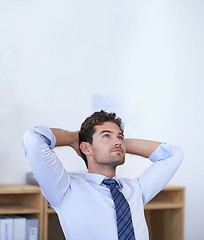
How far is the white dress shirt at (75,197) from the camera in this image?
164cm

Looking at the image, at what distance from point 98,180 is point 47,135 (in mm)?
317

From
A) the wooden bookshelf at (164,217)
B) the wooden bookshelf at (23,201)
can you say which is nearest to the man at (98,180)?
the wooden bookshelf at (23,201)

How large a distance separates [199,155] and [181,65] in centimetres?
81

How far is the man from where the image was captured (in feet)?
5.49

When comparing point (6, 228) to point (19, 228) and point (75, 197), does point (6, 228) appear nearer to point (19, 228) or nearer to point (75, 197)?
point (19, 228)

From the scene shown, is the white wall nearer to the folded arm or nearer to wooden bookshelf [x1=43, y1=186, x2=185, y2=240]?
wooden bookshelf [x1=43, y1=186, x2=185, y2=240]

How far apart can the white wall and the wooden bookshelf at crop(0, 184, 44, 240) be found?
148 millimetres

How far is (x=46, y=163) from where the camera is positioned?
5.38 ft

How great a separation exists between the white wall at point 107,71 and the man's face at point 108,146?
57.6 inches

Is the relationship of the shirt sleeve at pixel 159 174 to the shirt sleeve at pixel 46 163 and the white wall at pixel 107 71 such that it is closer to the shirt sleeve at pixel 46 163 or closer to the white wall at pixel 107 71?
the shirt sleeve at pixel 46 163

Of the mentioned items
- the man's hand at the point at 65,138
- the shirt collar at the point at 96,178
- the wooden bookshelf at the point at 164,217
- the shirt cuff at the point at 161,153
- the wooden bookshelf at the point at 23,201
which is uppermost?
the man's hand at the point at 65,138

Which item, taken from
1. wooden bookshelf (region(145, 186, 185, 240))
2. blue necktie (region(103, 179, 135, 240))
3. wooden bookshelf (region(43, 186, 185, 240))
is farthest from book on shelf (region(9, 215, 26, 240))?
blue necktie (region(103, 179, 135, 240))

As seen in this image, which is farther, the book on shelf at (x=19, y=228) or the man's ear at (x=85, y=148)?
the book on shelf at (x=19, y=228)

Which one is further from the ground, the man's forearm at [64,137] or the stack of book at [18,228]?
the man's forearm at [64,137]
